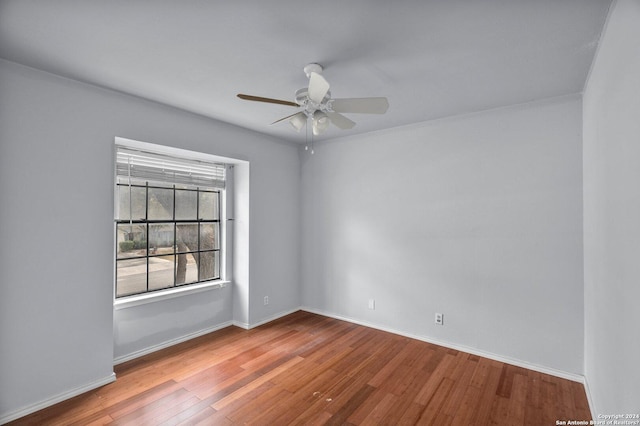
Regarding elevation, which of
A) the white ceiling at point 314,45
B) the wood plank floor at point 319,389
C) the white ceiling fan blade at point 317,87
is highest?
the white ceiling at point 314,45

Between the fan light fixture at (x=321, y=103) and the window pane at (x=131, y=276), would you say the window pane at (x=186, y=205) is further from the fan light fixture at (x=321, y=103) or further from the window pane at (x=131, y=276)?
the fan light fixture at (x=321, y=103)

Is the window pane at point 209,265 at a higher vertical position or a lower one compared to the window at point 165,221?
lower

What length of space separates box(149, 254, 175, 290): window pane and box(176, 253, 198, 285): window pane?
0.27 feet

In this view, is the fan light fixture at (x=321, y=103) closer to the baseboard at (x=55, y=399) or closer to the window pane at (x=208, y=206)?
the window pane at (x=208, y=206)

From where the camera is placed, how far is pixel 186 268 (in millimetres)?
3625

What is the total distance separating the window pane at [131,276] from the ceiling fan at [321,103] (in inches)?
88.4

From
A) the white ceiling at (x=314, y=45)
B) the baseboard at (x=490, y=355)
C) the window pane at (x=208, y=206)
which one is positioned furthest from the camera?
the window pane at (x=208, y=206)

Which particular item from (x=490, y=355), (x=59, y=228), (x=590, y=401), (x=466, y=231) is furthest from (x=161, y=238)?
(x=590, y=401)

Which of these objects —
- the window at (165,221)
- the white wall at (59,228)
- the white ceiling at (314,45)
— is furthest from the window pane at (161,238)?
the white ceiling at (314,45)

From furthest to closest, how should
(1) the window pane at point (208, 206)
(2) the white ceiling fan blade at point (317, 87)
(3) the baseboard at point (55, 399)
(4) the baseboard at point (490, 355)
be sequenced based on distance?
(1) the window pane at point (208, 206)
(4) the baseboard at point (490, 355)
(3) the baseboard at point (55, 399)
(2) the white ceiling fan blade at point (317, 87)

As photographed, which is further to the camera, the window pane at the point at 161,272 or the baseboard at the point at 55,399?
the window pane at the point at 161,272

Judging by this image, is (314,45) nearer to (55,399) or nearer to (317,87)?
(317,87)

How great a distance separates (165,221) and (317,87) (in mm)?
2451

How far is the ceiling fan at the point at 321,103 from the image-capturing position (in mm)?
1856
